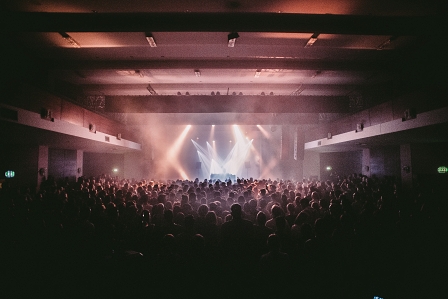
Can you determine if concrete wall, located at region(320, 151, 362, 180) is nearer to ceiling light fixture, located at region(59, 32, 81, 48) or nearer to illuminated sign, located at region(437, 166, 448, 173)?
illuminated sign, located at region(437, 166, 448, 173)

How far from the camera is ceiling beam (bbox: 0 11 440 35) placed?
657cm

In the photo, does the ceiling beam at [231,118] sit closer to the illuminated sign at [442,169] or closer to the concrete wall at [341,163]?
the concrete wall at [341,163]

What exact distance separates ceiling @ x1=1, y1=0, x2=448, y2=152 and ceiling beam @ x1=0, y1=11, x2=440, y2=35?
0.03m

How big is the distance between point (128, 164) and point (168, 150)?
5043 mm

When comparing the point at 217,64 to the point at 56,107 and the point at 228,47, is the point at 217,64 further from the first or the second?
the point at 56,107

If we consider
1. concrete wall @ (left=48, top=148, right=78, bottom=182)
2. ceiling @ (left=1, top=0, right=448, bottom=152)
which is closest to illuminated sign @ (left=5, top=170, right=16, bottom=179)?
concrete wall @ (left=48, top=148, right=78, bottom=182)

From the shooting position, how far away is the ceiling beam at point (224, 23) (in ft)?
21.5

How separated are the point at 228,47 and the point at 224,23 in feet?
5.92

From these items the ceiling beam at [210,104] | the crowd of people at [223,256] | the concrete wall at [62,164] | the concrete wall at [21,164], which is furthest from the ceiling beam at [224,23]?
the concrete wall at [62,164]

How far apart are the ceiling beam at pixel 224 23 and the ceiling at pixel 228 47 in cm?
3

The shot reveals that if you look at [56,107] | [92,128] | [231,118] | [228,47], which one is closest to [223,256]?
[228,47]

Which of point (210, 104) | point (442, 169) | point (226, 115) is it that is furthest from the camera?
point (226, 115)

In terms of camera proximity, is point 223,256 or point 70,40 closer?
point 223,256

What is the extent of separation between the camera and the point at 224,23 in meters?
6.69
